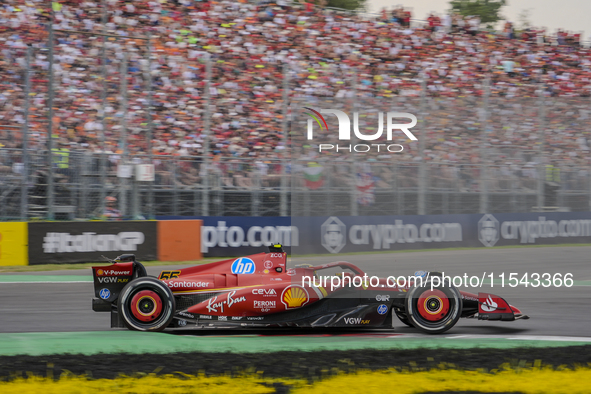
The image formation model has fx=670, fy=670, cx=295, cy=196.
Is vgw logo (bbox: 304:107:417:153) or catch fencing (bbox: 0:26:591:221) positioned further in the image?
catch fencing (bbox: 0:26:591:221)

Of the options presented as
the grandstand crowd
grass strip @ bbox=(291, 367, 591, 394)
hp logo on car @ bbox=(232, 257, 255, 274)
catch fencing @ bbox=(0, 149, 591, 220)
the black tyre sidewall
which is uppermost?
the grandstand crowd

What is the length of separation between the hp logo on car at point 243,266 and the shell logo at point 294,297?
50 centimetres

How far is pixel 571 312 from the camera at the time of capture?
8305mm

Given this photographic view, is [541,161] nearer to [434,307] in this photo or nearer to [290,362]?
[434,307]

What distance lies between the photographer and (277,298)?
657 cm

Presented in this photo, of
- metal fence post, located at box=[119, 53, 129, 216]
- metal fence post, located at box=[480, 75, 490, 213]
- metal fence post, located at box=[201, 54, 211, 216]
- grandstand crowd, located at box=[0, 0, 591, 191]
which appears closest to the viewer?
metal fence post, located at box=[480, 75, 490, 213]

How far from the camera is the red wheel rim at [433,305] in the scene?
6.79 m

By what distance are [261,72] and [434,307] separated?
12963 mm

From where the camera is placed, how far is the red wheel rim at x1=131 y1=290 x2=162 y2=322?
655cm

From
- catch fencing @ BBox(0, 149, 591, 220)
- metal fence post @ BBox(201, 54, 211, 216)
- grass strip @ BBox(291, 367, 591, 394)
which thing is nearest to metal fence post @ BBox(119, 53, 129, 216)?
catch fencing @ BBox(0, 149, 591, 220)

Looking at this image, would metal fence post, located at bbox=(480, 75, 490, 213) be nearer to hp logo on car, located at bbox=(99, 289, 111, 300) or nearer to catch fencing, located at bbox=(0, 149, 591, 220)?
catch fencing, located at bbox=(0, 149, 591, 220)

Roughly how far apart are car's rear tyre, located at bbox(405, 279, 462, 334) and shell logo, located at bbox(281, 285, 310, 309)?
1.06m

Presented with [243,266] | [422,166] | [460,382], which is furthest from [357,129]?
[460,382]

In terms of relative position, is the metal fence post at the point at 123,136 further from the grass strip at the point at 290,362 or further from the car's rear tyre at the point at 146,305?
the grass strip at the point at 290,362
